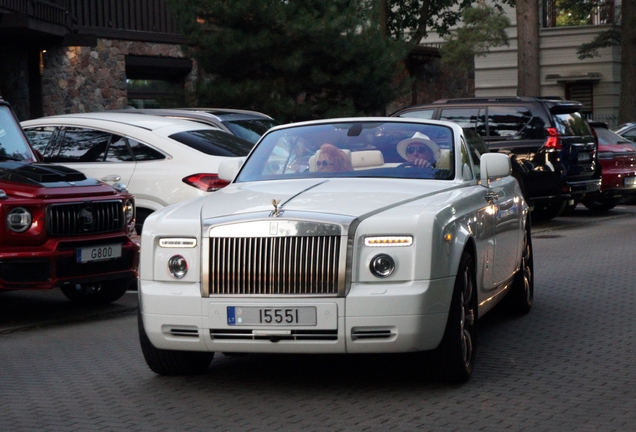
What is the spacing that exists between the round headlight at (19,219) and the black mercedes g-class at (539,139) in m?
9.90

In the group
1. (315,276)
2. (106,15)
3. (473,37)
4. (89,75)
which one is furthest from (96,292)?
(473,37)

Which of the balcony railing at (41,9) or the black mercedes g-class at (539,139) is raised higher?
the balcony railing at (41,9)

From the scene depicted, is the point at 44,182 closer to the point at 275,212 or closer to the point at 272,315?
the point at 275,212

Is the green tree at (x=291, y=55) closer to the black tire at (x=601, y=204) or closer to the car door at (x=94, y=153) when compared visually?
the black tire at (x=601, y=204)

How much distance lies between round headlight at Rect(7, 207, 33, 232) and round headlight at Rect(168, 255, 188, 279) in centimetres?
308

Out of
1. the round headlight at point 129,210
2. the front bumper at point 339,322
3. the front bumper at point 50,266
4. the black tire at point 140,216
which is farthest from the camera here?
the black tire at point 140,216

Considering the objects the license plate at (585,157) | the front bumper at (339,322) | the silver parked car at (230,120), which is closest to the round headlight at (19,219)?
the front bumper at (339,322)

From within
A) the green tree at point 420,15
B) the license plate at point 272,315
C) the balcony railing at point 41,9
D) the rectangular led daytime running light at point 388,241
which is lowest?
the license plate at point 272,315

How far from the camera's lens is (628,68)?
35.4m

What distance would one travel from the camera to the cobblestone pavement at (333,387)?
5938 mm

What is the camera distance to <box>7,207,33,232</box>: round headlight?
928 centimetres

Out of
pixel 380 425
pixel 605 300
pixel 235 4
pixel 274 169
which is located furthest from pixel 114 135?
pixel 235 4

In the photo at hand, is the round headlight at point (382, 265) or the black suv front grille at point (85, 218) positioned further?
the black suv front grille at point (85, 218)

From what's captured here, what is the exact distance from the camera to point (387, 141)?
26.3ft
